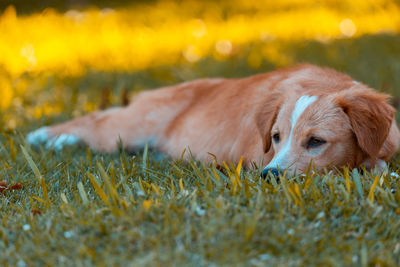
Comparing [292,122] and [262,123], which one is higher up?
[292,122]

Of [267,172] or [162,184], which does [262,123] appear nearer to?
[267,172]

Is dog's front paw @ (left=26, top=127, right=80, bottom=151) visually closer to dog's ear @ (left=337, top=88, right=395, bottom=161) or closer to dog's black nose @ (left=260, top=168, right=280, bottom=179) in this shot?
dog's black nose @ (left=260, top=168, right=280, bottom=179)

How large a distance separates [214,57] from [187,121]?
2.89m

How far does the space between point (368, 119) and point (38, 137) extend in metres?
3.16

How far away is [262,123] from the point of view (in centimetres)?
388

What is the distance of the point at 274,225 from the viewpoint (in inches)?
93.7

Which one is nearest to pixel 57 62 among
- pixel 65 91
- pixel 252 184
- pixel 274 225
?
pixel 65 91

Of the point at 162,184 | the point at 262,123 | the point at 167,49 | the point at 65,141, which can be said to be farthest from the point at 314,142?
the point at 167,49

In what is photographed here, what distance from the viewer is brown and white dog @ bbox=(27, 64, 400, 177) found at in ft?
11.0

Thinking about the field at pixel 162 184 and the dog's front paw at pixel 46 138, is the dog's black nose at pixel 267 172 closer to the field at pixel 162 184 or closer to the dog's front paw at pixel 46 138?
the field at pixel 162 184

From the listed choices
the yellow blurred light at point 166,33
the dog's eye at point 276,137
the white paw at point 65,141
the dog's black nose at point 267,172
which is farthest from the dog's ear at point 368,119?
the yellow blurred light at point 166,33

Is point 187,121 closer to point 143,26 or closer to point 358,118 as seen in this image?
point 358,118

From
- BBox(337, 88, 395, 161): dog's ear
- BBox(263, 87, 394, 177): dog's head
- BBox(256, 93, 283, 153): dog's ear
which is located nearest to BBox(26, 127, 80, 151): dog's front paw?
BBox(256, 93, 283, 153): dog's ear

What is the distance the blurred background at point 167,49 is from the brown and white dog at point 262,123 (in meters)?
1.05
